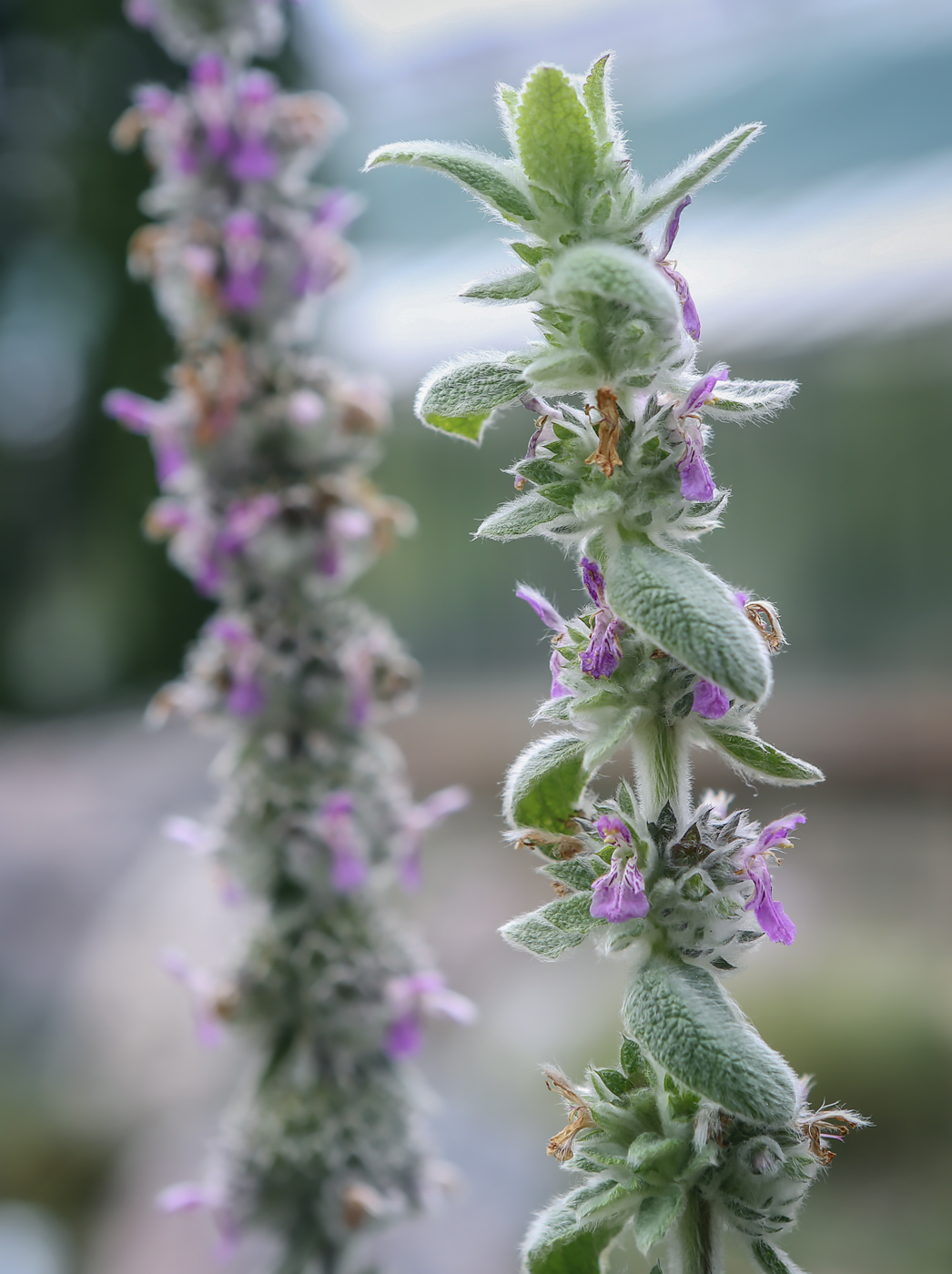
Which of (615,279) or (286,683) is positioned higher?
(615,279)

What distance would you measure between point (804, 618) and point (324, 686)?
791 cm

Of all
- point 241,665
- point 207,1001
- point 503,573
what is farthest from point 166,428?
point 503,573

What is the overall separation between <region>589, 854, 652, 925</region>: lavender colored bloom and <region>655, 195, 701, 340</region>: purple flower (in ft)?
1.44

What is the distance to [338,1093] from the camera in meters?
1.79

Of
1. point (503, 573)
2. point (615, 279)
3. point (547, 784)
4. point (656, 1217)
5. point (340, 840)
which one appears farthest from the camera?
point (503, 573)

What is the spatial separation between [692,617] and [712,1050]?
303 millimetres

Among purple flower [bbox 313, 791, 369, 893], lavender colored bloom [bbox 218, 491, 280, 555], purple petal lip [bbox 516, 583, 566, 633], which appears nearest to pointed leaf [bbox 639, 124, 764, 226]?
purple petal lip [bbox 516, 583, 566, 633]

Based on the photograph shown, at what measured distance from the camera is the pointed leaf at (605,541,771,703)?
726 millimetres

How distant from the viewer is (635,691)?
0.90m

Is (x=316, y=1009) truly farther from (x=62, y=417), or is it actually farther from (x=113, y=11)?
(x=113, y=11)

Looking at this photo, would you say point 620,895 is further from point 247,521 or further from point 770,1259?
point 247,521

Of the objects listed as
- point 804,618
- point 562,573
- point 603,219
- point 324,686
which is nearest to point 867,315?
point 804,618

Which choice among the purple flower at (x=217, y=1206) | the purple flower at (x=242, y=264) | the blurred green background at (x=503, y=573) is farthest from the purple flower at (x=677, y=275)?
the blurred green background at (x=503, y=573)

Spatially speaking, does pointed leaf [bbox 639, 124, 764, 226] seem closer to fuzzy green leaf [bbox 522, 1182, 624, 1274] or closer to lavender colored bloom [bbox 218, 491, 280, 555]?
fuzzy green leaf [bbox 522, 1182, 624, 1274]
